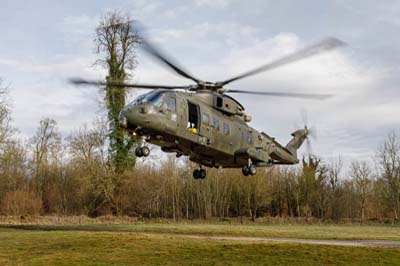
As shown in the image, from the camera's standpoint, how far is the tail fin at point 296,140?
90.8ft

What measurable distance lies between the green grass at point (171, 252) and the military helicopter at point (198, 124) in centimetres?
376

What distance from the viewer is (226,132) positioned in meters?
22.0

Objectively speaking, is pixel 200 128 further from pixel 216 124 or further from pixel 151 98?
pixel 151 98

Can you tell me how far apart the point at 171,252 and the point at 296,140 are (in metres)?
10.2

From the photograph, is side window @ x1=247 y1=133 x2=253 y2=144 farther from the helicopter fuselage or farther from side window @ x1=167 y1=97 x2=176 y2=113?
side window @ x1=167 y1=97 x2=176 y2=113

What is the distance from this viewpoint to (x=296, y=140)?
2809 centimetres

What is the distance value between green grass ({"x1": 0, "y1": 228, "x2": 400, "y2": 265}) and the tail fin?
5779mm

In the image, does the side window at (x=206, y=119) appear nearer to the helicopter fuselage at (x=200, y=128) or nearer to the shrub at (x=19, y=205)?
the helicopter fuselage at (x=200, y=128)

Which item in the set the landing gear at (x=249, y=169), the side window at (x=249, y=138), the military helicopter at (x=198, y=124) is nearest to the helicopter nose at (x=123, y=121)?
the military helicopter at (x=198, y=124)

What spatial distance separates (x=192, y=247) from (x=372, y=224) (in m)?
30.5

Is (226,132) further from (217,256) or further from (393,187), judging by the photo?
(393,187)

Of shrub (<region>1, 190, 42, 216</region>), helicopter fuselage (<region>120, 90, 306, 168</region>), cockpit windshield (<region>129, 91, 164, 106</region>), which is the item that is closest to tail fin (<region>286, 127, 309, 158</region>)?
helicopter fuselage (<region>120, 90, 306, 168</region>)

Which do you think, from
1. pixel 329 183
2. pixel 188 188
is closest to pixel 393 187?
pixel 329 183

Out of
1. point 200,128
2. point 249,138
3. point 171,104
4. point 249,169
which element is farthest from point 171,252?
point 171,104
